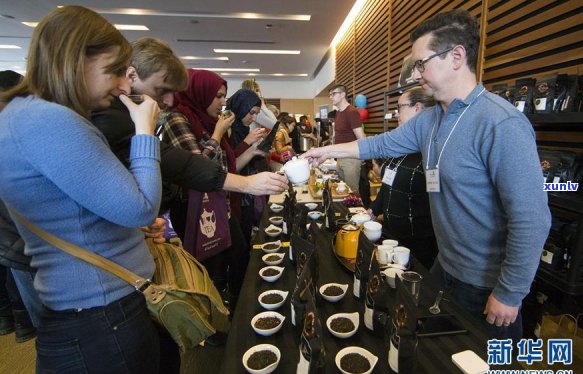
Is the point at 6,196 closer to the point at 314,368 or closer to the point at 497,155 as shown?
the point at 314,368

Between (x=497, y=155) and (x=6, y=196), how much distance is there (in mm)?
1445

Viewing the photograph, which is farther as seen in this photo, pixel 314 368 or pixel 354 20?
pixel 354 20

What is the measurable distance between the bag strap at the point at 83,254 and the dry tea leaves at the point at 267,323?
1.29 ft

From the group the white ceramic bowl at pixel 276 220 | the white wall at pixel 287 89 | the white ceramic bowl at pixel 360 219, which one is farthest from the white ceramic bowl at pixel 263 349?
the white wall at pixel 287 89

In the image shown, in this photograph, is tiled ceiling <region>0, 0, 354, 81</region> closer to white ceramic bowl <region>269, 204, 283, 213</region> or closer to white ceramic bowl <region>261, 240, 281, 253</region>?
white ceramic bowl <region>269, 204, 283, 213</region>

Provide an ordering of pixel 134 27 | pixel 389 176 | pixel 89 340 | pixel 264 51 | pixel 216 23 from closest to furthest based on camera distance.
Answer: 1. pixel 89 340
2. pixel 389 176
3. pixel 216 23
4. pixel 134 27
5. pixel 264 51

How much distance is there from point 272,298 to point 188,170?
2.05ft

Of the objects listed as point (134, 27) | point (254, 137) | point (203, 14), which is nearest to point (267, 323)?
point (254, 137)

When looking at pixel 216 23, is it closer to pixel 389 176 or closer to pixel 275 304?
A: pixel 389 176

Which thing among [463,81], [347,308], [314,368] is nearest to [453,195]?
[463,81]

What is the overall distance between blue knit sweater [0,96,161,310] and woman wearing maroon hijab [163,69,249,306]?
80 centimetres

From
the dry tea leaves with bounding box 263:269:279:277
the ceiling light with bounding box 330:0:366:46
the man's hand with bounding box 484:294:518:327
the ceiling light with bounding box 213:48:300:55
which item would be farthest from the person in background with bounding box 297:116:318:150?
the man's hand with bounding box 484:294:518:327

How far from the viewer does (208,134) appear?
1.86m

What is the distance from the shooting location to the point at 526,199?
3.30ft
